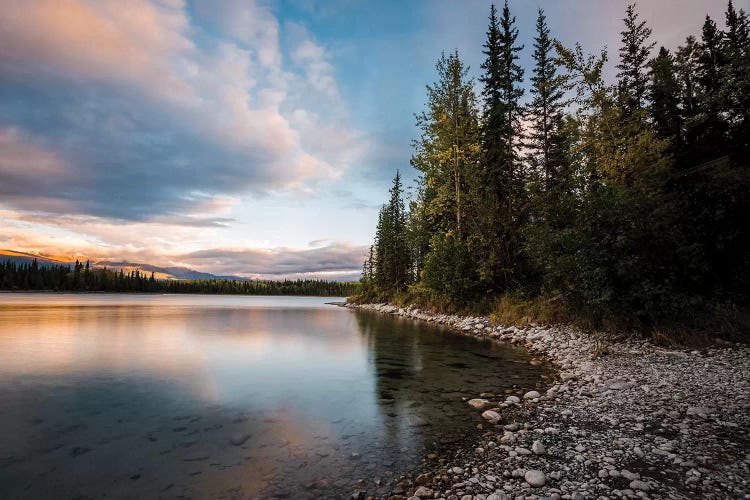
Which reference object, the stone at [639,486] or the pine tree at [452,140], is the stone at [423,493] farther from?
the pine tree at [452,140]

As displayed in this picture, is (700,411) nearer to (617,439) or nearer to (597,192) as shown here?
(617,439)

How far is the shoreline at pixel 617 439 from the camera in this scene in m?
3.96

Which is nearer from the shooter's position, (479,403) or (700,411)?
(700,411)

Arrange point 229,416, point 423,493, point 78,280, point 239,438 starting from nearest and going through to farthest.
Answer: point 423,493, point 239,438, point 229,416, point 78,280

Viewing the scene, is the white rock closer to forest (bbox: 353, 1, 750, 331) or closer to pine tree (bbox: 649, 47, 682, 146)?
forest (bbox: 353, 1, 750, 331)

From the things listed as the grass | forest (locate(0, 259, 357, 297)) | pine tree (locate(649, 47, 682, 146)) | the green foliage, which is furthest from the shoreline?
forest (locate(0, 259, 357, 297))

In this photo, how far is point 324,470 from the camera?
468 centimetres

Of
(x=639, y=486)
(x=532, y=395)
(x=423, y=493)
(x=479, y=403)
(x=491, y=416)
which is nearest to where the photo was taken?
(x=639, y=486)

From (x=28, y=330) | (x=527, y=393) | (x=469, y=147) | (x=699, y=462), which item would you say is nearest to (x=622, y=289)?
(x=527, y=393)

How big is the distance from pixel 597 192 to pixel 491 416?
35.9 feet

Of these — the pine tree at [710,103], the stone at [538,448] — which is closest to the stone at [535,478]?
the stone at [538,448]

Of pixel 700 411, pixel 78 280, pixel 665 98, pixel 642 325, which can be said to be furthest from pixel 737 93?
pixel 78 280

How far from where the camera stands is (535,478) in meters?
4.11

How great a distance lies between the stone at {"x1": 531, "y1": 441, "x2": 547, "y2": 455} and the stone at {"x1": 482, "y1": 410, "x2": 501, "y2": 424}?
1364 mm
